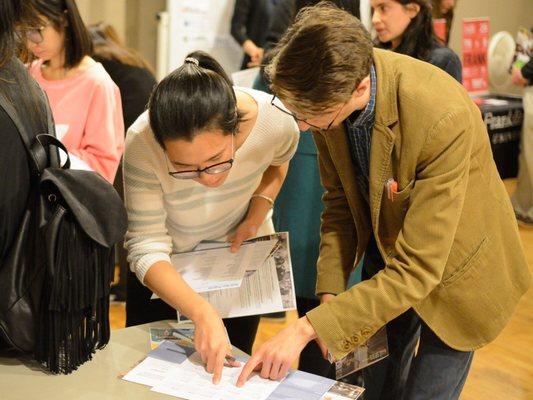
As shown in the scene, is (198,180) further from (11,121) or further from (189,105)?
(11,121)

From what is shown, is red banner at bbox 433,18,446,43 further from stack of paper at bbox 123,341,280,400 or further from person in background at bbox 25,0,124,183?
stack of paper at bbox 123,341,280,400

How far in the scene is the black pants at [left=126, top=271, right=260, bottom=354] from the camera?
6.11 ft

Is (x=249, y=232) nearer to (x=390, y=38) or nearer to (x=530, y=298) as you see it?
(x=390, y=38)

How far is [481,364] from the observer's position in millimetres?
3080

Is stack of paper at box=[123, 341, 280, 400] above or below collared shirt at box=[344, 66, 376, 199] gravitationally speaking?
below

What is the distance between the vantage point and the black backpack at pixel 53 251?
1.32 metres

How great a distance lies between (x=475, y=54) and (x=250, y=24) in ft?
6.44

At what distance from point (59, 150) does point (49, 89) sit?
1.14m

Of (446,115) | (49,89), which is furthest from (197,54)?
(49,89)

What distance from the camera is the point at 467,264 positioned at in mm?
1482

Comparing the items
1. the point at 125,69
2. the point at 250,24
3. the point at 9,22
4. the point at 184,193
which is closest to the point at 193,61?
the point at 184,193

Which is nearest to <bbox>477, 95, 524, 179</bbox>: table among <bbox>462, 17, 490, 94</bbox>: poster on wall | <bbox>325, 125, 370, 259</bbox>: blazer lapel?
<bbox>462, 17, 490, 94</bbox>: poster on wall

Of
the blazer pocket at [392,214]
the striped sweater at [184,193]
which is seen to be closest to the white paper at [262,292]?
the striped sweater at [184,193]

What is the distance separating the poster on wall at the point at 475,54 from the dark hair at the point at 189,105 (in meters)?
4.77
